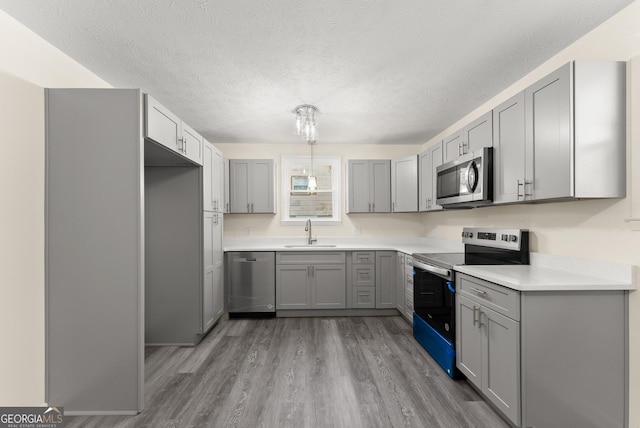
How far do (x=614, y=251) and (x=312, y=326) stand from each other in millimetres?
2845

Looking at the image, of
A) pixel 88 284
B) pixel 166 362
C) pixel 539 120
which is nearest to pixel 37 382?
pixel 88 284

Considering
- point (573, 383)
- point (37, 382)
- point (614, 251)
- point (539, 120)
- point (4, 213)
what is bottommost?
point (37, 382)

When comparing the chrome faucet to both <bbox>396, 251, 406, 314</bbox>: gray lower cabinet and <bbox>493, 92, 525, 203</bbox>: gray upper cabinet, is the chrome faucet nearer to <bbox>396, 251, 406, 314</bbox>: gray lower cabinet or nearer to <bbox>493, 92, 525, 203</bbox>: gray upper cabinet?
<bbox>396, 251, 406, 314</bbox>: gray lower cabinet

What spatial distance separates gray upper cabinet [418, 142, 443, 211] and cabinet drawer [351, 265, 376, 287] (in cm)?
108

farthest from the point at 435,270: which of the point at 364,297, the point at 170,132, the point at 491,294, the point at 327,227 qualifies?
the point at 170,132

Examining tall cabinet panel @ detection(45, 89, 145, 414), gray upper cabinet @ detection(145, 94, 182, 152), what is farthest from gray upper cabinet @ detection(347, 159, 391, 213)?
tall cabinet panel @ detection(45, 89, 145, 414)

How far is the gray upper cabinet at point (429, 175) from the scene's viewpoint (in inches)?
137

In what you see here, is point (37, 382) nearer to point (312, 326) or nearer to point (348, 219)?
point (312, 326)

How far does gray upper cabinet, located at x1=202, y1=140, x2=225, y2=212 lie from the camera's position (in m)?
3.23

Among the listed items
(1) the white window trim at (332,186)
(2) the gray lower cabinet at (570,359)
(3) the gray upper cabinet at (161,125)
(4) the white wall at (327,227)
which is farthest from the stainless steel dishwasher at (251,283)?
(2) the gray lower cabinet at (570,359)

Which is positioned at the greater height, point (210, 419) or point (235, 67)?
point (235, 67)

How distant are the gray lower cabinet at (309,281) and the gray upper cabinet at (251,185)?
0.85m

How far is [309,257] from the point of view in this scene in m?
3.96

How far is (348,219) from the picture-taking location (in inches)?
→ 182
